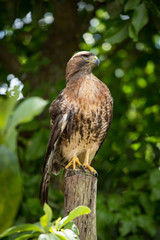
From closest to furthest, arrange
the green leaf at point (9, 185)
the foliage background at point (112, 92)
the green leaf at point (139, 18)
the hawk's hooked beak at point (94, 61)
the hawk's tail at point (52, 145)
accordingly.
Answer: the green leaf at point (9, 185) < the green leaf at point (139, 18) < the hawk's tail at point (52, 145) < the hawk's hooked beak at point (94, 61) < the foliage background at point (112, 92)

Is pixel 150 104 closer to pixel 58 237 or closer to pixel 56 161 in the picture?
pixel 56 161

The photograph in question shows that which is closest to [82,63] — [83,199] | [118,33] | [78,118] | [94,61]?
[94,61]

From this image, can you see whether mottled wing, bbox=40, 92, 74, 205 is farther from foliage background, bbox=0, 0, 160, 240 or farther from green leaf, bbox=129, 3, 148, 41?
green leaf, bbox=129, 3, 148, 41

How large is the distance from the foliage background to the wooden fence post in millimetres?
382

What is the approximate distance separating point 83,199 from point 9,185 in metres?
1.86

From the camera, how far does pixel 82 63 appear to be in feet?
11.8

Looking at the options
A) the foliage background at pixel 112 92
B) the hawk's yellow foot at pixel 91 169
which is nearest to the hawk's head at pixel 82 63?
the foliage background at pixel 112 92

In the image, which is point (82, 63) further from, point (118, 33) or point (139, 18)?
point (139, 18)

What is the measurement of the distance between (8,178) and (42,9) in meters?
3.56

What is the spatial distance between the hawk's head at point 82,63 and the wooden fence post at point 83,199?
4.05 feet

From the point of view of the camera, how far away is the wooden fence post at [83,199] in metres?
2.44

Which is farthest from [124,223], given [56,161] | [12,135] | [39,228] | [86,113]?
[12,135]

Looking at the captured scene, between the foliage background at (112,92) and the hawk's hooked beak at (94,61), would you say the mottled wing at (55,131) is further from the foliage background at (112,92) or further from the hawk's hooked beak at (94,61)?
the hawk's hooked beak at (94,61)

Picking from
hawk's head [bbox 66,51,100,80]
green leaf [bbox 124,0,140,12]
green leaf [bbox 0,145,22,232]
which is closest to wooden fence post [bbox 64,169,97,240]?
hawk's head [bbox 66,51,100,80]
